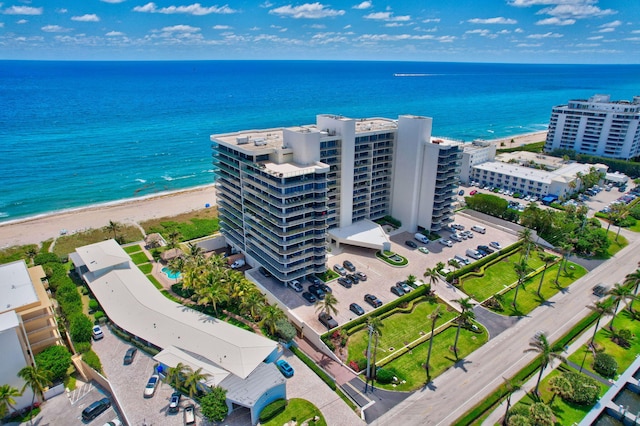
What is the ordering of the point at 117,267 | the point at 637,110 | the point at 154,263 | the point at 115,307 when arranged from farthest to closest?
the point at 637,110 → the point at 154,263 → the point at 117,267 → the point at 115,307

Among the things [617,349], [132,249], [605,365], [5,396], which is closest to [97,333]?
[5,396]

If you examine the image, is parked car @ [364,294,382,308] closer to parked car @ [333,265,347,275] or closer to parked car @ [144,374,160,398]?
parked car @ [333,265,347,275]

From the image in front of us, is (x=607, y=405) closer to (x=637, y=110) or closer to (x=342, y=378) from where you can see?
(x=342, y=378)

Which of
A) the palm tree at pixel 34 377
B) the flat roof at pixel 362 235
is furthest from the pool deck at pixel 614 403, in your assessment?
the palm tree at pixel 34 377

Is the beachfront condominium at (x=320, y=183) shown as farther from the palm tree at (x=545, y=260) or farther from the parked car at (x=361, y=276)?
the palm tree at (x=545, y=260)

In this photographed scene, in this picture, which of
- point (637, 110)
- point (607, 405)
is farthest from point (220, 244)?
point (637, 110)

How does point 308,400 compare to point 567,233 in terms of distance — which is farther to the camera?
point 567,233
